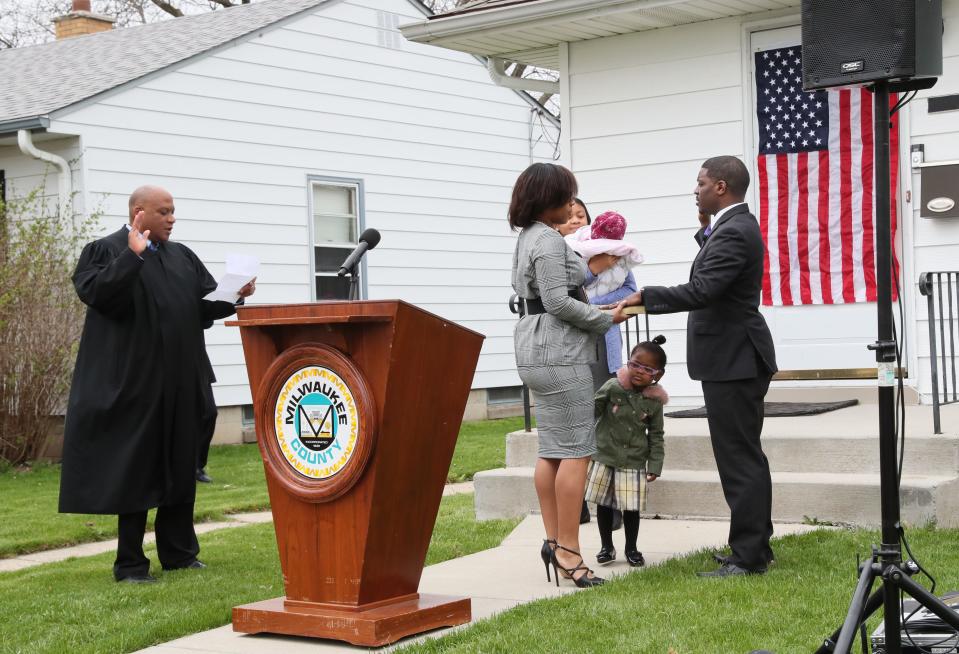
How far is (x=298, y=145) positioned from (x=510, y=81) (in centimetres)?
475

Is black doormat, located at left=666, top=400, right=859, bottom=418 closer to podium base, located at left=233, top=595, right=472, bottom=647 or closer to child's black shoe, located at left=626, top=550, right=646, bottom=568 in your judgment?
child's black shoe, located at left=626, top=550, right=646, bottom=568

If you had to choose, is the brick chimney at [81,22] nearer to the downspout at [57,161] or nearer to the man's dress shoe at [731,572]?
the downspout at [57,161]

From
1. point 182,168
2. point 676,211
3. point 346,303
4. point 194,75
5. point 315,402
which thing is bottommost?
point 315,402

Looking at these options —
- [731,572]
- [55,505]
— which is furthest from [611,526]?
[55,505]

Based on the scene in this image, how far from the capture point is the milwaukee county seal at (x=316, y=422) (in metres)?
4.68

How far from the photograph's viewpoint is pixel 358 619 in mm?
4660

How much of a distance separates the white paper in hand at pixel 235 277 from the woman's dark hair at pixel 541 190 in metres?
1.61

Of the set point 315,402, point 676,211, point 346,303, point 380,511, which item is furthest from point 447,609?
point 676,211

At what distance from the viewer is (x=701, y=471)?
751 centimetres

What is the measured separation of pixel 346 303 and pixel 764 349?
2155 millimetres

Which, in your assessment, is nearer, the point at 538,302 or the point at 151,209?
the point at 538,302

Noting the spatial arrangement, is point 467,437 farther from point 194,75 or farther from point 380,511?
point 380,511

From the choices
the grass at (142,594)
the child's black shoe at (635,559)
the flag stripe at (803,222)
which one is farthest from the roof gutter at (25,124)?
the child's black shoe at (635,559)

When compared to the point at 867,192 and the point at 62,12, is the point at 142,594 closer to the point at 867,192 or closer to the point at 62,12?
the point at 867,192
